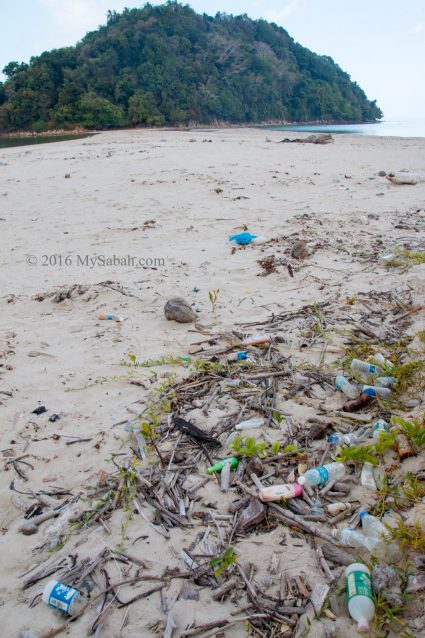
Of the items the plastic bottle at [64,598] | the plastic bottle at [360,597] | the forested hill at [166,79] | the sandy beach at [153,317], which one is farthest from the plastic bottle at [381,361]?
the forested hill at [166,79]

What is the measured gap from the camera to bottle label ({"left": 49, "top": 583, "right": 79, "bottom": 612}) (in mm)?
1319

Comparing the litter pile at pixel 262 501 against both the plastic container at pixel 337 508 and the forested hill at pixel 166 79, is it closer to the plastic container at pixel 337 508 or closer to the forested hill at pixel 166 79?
the plastic container at pixel 337 508

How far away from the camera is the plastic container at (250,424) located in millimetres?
2082

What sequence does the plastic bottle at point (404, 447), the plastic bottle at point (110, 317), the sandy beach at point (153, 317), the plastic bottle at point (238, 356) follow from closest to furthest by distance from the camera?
the sandy beach at point (153, 317), the plastic bottle at point (404, 447), the plastic bottle at point (238, 356), the plastic bottle at point (110, 317)

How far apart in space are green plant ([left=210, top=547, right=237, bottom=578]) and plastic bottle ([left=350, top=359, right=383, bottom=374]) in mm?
1375

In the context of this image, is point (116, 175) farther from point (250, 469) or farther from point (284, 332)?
point (250, 469)

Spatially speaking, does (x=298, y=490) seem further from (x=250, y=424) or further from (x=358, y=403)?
(x=358, y=403)

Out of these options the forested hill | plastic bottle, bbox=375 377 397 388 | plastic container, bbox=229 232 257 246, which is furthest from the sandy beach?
the forested hill

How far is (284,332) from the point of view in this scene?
10.1 feet

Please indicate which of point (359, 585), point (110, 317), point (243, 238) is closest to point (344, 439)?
point (359, 585)

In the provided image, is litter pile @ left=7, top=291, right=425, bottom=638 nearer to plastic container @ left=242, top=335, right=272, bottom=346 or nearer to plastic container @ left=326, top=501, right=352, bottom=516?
plastic container @ left=326, top=501, right=352, bottom=516

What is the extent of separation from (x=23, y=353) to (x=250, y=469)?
6.82ft

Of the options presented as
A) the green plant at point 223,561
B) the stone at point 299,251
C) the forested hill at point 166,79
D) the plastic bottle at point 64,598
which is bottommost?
the plastic bottle at point 64,598

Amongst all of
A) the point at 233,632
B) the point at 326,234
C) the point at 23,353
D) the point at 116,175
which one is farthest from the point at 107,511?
the point at 116,175
